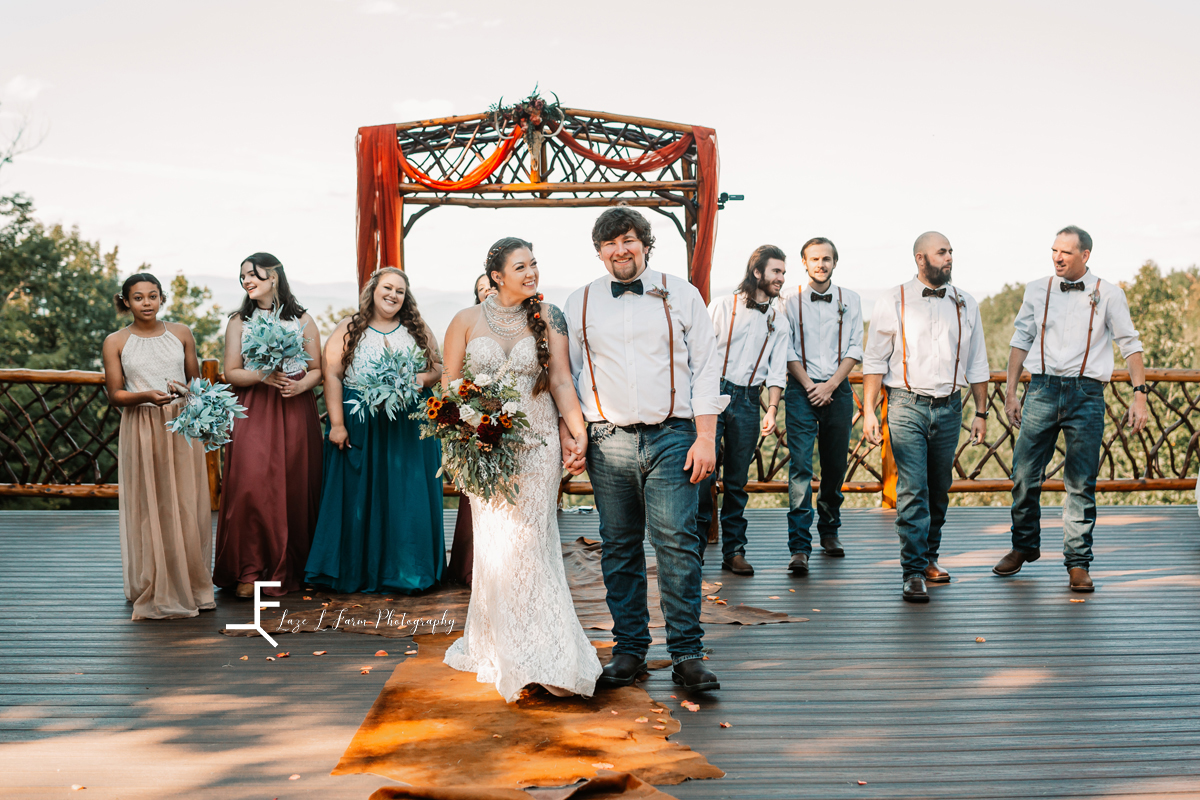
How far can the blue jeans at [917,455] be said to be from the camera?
15.4 feet

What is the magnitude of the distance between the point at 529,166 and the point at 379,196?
122cm

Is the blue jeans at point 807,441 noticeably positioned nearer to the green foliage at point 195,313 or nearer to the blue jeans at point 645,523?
the blue jeans at point 645,523

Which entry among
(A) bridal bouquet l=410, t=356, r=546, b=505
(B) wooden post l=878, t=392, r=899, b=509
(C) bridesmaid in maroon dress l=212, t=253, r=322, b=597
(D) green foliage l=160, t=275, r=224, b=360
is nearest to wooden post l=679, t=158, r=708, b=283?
(B) wooden post l=878, t=392, r=899, b=509

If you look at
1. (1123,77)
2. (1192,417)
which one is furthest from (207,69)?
(1192,417)

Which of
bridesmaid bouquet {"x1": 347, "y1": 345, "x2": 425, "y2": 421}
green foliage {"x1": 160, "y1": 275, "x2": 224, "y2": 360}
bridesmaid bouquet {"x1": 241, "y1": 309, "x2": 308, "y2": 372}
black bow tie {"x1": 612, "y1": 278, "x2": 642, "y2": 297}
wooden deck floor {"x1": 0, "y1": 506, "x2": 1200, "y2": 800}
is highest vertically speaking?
green foliage {"x1": 160, "y1": 275, "x2": 224, "y2": 360}

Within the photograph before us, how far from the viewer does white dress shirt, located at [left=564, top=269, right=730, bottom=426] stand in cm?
334

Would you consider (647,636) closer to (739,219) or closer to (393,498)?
(393,498)

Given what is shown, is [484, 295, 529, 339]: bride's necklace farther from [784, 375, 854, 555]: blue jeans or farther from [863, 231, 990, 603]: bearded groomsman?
[784, 375, 854, 555]: blue jeans

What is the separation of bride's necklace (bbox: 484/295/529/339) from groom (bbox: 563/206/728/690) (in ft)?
0.72

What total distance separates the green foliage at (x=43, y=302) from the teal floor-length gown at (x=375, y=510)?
64.5 ft

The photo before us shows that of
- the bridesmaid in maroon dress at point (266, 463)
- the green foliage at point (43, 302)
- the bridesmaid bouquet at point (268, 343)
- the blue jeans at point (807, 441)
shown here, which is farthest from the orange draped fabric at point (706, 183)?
the green foliage at point (43, 302)

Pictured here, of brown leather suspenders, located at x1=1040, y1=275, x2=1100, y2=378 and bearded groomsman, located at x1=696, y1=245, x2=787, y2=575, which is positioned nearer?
brown leather suspenders, located at x1=1040, y1=275, x2=1100, y2=378

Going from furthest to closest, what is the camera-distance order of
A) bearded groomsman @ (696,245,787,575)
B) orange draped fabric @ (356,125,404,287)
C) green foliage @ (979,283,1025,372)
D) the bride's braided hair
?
green foliage @ (979,283,1025,372)
orange draped fabric @ (356,125,404,287)
bearded groomsman @ (696,245,787,575)
the bride's braided hair

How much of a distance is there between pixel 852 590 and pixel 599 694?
2178 mm
